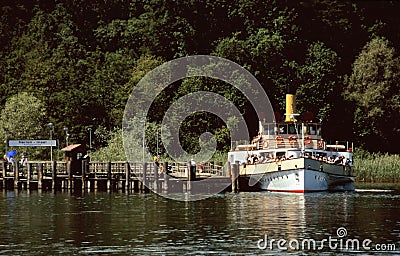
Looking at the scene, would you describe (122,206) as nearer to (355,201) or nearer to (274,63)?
(355,201)

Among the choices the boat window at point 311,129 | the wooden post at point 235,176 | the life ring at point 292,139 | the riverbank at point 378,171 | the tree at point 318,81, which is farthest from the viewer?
the tree at point 318,81

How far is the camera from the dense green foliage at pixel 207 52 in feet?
449

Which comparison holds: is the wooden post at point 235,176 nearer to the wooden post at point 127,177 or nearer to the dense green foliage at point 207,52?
the wooden post at point 127,177

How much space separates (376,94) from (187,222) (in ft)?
233

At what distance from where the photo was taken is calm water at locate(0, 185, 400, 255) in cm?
5903

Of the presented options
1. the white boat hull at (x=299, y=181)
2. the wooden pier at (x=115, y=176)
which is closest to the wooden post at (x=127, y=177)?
the wooden pier at (x=115, y=176)

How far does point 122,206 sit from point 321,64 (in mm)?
64808

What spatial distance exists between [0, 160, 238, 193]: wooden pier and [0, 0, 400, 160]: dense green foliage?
76.2 ft

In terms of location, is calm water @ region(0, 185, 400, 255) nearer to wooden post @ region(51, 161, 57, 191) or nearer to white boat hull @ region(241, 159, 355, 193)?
white boat hull @ region(241, 159, 355, 193)

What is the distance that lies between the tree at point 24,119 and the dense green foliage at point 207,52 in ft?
0.76

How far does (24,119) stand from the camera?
5012 inches

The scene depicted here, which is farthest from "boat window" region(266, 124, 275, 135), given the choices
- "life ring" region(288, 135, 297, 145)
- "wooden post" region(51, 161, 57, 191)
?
"wooden post" region(51, 161, 57, 191)

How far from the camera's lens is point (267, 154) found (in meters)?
101

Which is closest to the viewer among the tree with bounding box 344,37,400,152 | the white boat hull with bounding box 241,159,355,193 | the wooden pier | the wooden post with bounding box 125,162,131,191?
the white boat hull with bounding box 241,159,355,193
